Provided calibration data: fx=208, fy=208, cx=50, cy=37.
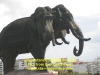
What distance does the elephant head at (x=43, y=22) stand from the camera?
4746 millimetres

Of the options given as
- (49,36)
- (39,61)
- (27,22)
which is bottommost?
(39,61)

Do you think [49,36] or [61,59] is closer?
[49,36]

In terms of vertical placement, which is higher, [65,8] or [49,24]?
[65,8]

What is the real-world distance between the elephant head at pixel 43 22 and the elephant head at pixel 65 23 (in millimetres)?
211

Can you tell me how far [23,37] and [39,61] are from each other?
0.76m

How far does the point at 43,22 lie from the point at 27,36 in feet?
2.00

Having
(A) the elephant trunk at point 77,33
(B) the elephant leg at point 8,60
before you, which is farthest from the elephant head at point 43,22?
(B) the elephant leg at point 8,60

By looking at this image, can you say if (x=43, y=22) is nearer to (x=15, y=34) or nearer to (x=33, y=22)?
(x=33, y=22)

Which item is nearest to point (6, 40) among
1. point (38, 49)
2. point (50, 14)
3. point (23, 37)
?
point (23, 37)

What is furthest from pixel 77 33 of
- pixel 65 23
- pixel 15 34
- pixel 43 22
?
pixel 15 34

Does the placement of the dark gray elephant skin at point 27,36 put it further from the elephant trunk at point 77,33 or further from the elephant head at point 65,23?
the elephant trunk at point 77,33

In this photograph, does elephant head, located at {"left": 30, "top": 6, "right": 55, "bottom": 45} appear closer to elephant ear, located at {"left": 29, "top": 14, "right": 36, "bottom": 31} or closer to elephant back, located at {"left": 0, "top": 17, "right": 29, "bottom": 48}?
elephant ear, located at {"left": 29, "top": 14, "right": 36, "bottom": 31}

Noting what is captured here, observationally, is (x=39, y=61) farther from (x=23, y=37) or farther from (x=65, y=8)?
(x=65, y=8)

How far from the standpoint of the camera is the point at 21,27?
5.28 meters
